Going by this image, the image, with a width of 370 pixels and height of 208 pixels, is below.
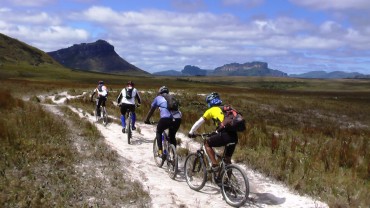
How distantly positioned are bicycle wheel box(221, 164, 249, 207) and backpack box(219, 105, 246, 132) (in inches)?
32.7

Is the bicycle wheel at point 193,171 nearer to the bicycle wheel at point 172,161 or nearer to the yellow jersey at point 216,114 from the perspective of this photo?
the bicycle wheel at point 172,161

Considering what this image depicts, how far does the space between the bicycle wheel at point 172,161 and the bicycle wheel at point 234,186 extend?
80.9 inches

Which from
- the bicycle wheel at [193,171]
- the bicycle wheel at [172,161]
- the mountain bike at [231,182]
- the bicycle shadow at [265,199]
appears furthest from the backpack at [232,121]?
the bicycle wheel at [172,161]

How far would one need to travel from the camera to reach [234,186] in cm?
848

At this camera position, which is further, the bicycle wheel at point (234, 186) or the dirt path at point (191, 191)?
the dirt path at point (191, 191)

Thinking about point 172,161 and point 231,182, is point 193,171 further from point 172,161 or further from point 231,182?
point 231,182

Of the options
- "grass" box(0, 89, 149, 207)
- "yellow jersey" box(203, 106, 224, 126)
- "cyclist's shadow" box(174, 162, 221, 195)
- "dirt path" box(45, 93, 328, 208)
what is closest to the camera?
"grass" box(0, 89, 149, 207)

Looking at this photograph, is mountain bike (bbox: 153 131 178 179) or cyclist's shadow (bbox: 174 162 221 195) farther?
mountain bike (bbox: 153 131 178 179)

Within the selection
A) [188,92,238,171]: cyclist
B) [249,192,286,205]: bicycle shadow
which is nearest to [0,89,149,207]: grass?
[188,92,238,171]: cyclist

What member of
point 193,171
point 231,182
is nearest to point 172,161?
point 193,171

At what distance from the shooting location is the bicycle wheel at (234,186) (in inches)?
322

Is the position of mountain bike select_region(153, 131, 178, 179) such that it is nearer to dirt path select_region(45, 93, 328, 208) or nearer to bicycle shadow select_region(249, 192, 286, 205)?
dirt path select_region(45, 93, 328, 208)

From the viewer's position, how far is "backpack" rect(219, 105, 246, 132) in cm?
816

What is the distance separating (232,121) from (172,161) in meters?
3.19
